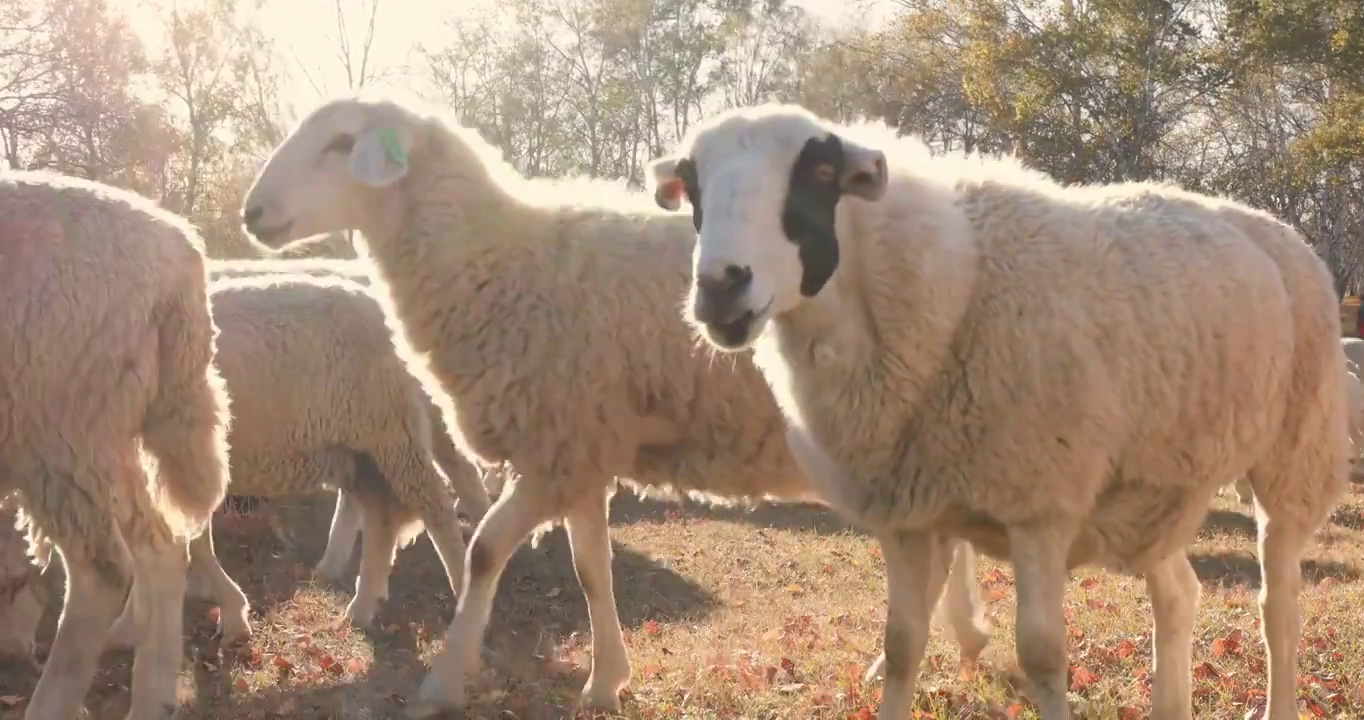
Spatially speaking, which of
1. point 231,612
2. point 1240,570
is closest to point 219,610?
point 231,612

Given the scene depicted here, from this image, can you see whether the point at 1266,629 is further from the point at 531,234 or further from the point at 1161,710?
the point at 531,234

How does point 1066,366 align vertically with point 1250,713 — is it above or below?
above

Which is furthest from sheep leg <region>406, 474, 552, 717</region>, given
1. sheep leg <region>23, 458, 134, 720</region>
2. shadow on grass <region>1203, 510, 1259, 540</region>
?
shadow on grass <region>1203, 510, 1259, 540</region>

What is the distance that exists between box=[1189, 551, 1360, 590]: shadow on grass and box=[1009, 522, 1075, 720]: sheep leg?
4.92m

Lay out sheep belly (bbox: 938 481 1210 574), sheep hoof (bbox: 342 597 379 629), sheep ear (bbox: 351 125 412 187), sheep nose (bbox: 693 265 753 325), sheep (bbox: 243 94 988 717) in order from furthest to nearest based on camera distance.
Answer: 1. sheep hoof (bbox: 342 597 379 629)
2. sheep ear (bbox: 351 125 412 187)
3. sheep (bbox: 243 94 988 717)
4. sheep belly (bbox: 938 481 1210 574)
5. sheep nose (bbox: 693 265 753 325)

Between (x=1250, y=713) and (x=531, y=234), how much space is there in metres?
3.48

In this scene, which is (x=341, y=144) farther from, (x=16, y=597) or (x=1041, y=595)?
(x=1041, y=595)

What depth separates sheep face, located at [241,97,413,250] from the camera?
17.7ft

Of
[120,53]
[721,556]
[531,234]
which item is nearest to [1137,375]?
[531,234]

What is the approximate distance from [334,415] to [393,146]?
8.17 feet

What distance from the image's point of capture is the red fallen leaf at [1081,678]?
4.97 metres

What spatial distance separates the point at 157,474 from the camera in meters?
4.82

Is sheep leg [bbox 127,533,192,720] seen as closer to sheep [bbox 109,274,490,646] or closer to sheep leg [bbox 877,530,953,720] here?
sheep [bbox 109,274,490,646]

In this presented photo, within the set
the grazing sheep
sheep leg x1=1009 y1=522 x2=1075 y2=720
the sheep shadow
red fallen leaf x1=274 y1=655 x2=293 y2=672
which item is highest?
sheep leg x1=1009 y1=522 x2=1075 y2=720
